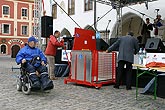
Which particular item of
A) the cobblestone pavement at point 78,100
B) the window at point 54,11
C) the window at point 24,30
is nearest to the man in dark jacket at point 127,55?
the cobblestone pavement at point 78,100

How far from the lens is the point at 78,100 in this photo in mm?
6469

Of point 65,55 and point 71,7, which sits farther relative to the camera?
point 71,7

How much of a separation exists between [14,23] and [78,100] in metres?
40.3

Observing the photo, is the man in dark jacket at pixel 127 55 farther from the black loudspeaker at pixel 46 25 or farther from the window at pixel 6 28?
the window at pixel 6 28

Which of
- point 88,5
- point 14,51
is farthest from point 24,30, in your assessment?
point 88,5

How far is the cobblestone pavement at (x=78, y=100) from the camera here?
5.83 m

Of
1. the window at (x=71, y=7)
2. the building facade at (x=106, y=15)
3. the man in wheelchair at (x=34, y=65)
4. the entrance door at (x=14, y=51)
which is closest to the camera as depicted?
the man in wheelchair at (x=34, y=65)

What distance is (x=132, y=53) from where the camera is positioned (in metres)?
7.98

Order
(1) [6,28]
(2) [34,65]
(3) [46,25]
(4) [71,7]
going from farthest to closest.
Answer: (1) [6,28]
(4) [71,7]
(3) [46,25]
(2) [34,65]

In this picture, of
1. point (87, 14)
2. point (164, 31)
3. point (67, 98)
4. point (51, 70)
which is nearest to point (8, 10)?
point (87, 14)

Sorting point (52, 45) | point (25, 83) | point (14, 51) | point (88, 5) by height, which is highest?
point (88, 5)

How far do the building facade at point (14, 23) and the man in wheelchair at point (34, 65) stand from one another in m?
37.0

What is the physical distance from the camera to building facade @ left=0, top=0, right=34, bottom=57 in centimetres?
4391

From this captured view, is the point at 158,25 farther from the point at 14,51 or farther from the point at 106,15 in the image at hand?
the point at 14,51
